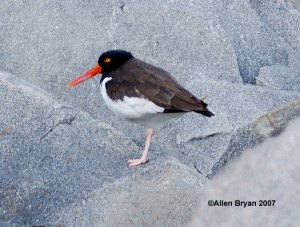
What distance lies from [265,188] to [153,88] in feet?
4.68

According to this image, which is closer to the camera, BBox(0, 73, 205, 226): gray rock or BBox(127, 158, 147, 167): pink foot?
BBox(0, 73, 205, 226): gray rock

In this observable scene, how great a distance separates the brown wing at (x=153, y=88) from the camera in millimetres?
4527

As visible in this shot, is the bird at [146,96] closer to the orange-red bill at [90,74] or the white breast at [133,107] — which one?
the white breast at [133,107]

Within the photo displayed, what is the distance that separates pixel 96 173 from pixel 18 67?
192 cm

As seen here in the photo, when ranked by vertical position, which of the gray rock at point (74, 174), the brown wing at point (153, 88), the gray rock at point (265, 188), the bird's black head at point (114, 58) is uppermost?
the gray rock at point (265, 188)

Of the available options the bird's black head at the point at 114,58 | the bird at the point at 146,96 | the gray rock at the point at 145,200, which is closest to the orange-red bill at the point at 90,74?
the bird's black head at the point at 114,58

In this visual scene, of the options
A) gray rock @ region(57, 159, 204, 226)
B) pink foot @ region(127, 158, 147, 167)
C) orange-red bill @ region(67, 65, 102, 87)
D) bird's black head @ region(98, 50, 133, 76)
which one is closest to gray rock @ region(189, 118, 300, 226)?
gray rock @ region(57, 159, 204, 226)

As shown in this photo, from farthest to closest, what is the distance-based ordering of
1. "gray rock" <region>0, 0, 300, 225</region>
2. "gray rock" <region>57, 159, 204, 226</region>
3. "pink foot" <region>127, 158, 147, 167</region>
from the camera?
"pink foot" <region>127, 158, 147, 167</region>, "gray rock" <region>0, 0, 300, 225</region>, "gray rock" <region>57, 159, 204, 226</region>

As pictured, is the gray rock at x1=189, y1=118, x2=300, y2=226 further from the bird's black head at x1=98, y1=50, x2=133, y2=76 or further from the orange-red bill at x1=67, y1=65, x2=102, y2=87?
the orange-red bill at x1=67, y1=65, x2=102, y2=87

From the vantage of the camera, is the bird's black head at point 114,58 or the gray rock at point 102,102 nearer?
the gray rock at point 102,102

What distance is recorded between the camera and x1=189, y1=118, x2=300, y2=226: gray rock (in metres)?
3.28

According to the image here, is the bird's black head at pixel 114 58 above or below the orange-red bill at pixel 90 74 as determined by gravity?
above

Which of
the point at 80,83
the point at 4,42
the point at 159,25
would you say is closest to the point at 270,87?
the point at 159,25

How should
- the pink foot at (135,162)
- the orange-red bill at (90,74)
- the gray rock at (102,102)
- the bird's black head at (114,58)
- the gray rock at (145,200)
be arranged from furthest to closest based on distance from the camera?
the orange-red bill at (90,74), the bird's black head at (114,58), the pink foot at (135,162), the gray rock at (102,102), the gray rock at (145,200)
